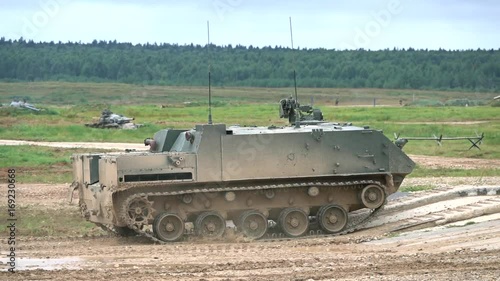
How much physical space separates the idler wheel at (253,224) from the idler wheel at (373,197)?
1.98 metres

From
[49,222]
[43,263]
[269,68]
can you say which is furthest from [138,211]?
[269,68]

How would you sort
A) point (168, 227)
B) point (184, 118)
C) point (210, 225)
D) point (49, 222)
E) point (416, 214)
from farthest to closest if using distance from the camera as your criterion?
point (184, 118), point (49, 222), point (416, 214), point (210, 225), point (168, 227)

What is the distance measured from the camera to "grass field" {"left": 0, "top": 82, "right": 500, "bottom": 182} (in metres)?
38.6

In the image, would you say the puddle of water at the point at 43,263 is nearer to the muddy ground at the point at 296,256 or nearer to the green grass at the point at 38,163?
the muddy ground at the point at 296,256

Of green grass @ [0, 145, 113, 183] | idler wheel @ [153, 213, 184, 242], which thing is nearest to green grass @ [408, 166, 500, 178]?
green grass @ [0, 145, 113, 183]

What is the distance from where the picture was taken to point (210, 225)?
21.5 m

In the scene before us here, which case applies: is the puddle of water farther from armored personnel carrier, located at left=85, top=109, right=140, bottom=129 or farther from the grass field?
armored personnel carrier, located at left=85, top=109, right=140, bottom=129

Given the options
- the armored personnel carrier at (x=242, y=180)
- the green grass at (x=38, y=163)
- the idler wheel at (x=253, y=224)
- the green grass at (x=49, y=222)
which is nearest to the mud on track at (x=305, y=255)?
the idler wheel at (x=253, y=224)

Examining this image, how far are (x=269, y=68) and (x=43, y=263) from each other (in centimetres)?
10100

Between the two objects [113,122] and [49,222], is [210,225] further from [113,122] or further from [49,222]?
[113,122]

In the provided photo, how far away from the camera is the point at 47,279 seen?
15.9m

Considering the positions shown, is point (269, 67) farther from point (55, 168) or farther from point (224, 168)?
point (224, 168)

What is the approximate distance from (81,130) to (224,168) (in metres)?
28.6

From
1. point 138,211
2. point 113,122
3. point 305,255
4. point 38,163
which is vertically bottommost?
point 305,255
